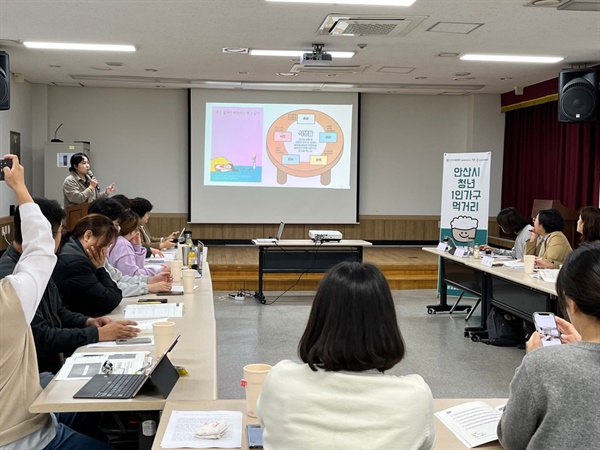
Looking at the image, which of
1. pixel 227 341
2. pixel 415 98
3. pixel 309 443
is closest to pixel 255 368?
pixel 309 443

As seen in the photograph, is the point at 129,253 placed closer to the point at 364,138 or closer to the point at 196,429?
the point at 196,429

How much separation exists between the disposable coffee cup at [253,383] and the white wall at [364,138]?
341 inches

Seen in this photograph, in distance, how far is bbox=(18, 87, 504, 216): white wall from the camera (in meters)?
10.2

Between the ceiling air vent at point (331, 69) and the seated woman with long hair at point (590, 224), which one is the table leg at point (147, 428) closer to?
the seated woman with long hair at point (590, 224)

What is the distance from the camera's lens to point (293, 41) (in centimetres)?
659

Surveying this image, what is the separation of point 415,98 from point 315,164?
7.00 feet

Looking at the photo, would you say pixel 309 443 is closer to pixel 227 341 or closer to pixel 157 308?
pixel 157 308

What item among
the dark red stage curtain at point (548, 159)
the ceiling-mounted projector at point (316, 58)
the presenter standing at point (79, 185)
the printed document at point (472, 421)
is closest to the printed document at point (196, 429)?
the printed document at point (472, 421)

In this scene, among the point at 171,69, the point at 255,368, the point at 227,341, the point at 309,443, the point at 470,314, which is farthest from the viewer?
the point at 171,69

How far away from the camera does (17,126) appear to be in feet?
29.8

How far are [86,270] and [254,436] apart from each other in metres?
1.77

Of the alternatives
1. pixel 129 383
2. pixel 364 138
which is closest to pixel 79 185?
pixel 364 138

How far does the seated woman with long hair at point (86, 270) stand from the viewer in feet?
10.4

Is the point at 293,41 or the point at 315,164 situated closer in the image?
the point at 293,41
